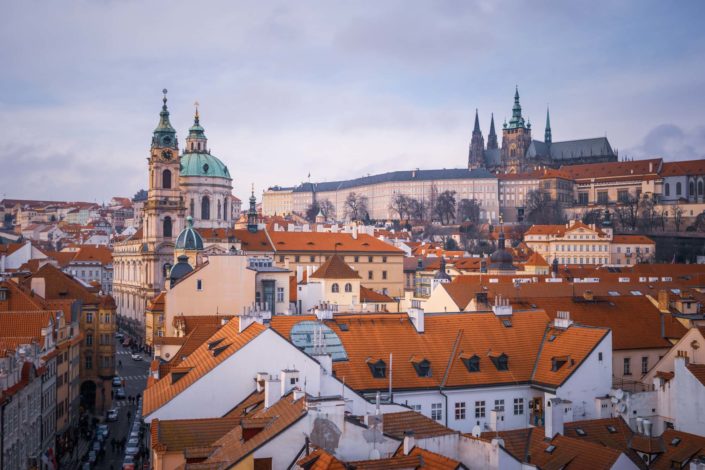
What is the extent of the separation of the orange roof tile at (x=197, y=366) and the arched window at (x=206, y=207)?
8360cm

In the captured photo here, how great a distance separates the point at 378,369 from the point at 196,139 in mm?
92686

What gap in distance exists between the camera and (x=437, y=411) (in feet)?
108

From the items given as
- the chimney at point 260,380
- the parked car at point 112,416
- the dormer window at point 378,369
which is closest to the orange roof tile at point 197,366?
the chimney at point 260,380

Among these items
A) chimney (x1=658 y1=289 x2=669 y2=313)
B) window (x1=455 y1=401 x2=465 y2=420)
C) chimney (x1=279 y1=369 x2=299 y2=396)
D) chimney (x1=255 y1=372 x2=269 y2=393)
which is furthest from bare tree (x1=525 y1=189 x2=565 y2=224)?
chimney (x1=279 y1=369 x2=299 y2=396)

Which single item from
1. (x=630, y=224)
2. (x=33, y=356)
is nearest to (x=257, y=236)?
(x=33, y=356)

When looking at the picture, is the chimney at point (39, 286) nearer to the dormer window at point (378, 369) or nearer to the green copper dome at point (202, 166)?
the dormer window at point (378, 369)

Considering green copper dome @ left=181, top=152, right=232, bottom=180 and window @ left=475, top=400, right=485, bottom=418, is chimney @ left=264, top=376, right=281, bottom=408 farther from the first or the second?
green copper dome @ left=181, top=152, right=232, bottom=180

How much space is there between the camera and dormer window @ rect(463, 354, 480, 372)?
3431 cm

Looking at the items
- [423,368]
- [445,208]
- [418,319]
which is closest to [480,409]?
[423,368]

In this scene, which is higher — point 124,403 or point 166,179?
point 166,179

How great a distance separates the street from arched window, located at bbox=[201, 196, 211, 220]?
110 ft

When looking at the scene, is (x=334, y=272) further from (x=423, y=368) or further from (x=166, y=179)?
(x=166, y=179)

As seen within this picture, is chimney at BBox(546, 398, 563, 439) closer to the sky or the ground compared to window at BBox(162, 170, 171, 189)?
closer to the ground

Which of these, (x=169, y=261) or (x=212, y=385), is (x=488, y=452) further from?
(x=169, y=261)
